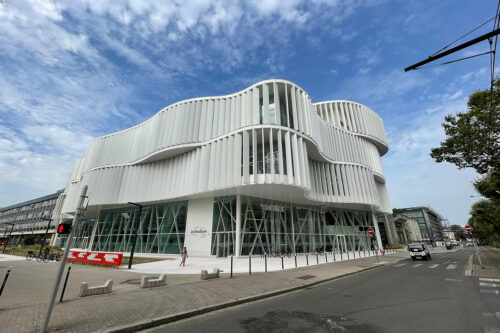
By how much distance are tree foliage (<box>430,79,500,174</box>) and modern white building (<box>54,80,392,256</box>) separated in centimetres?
1212

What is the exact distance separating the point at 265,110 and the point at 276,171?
783 cm

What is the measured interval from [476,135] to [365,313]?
15266 mm

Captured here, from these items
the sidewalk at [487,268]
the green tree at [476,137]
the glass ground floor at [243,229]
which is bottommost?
the sidewalk at [487,268]

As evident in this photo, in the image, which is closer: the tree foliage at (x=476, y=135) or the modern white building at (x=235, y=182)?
the tree foliage at (x=476, y=135)

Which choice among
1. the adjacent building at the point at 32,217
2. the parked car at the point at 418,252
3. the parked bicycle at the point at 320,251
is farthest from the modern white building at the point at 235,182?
the adjacent building at the point at 32,217

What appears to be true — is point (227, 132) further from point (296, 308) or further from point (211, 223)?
point (296, 308)

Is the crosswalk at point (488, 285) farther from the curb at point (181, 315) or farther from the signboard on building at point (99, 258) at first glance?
the signboard on building at point (99, 258)

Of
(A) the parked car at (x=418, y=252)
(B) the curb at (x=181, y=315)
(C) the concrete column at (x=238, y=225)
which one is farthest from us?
(C) the concrete column at (x=238, y=225)

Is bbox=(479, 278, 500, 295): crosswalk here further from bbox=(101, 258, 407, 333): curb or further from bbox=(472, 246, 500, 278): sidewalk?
bbox=(101, 258, 407, 333): curb

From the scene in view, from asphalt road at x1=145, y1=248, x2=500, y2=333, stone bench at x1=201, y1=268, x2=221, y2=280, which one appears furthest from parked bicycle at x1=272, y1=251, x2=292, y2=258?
asphalt road at x1=145, y1=248, x2=500, y2=333

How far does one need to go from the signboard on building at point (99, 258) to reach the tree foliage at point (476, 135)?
2624 cm

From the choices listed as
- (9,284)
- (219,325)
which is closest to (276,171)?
(219,325)

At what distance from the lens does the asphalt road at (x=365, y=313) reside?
16.4ft

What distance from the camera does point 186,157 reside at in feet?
96.2
